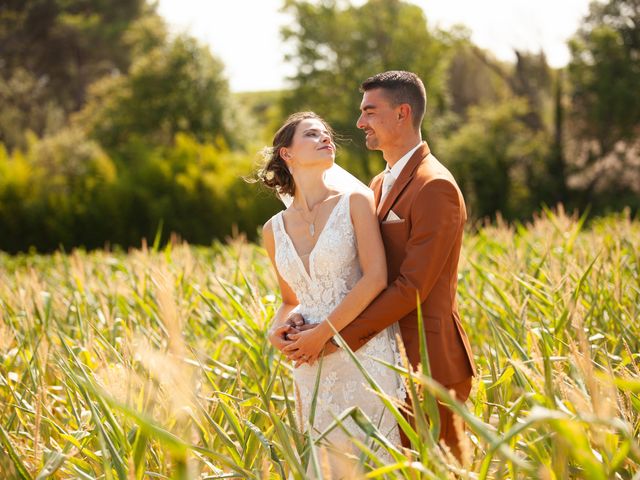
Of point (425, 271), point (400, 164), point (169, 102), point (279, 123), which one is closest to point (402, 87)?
point (400, 164)

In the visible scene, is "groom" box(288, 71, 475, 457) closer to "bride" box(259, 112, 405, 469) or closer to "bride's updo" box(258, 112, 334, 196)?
"bride" box(259, 112, 405, 469)

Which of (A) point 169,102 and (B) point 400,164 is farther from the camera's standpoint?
(A) point 169,102

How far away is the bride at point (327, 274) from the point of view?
223 cm

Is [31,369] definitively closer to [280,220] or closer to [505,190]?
[280,220]

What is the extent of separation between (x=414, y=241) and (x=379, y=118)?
47cm

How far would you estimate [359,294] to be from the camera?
7.25ft

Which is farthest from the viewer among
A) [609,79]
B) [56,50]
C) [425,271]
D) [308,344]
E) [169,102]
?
[56,50]

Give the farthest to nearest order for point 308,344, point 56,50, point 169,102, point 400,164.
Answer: point 56,50 < point 169,102 < point 400,164 < point 308,344

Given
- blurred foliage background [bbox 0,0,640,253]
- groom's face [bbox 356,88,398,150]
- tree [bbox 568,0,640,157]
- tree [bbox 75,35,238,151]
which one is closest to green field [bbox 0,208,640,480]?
groom's face [bbox 356,88,398,150]

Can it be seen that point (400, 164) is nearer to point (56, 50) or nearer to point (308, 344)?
point (308, 344)

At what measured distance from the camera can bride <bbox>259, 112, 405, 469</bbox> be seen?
87.7 inches

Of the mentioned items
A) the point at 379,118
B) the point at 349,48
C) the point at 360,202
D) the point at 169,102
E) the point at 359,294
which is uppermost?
the point at 349,48

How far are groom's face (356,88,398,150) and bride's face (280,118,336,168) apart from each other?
0.14 meters

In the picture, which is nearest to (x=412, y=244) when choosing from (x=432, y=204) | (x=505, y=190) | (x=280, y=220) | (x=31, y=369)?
(x=432, y=204)
